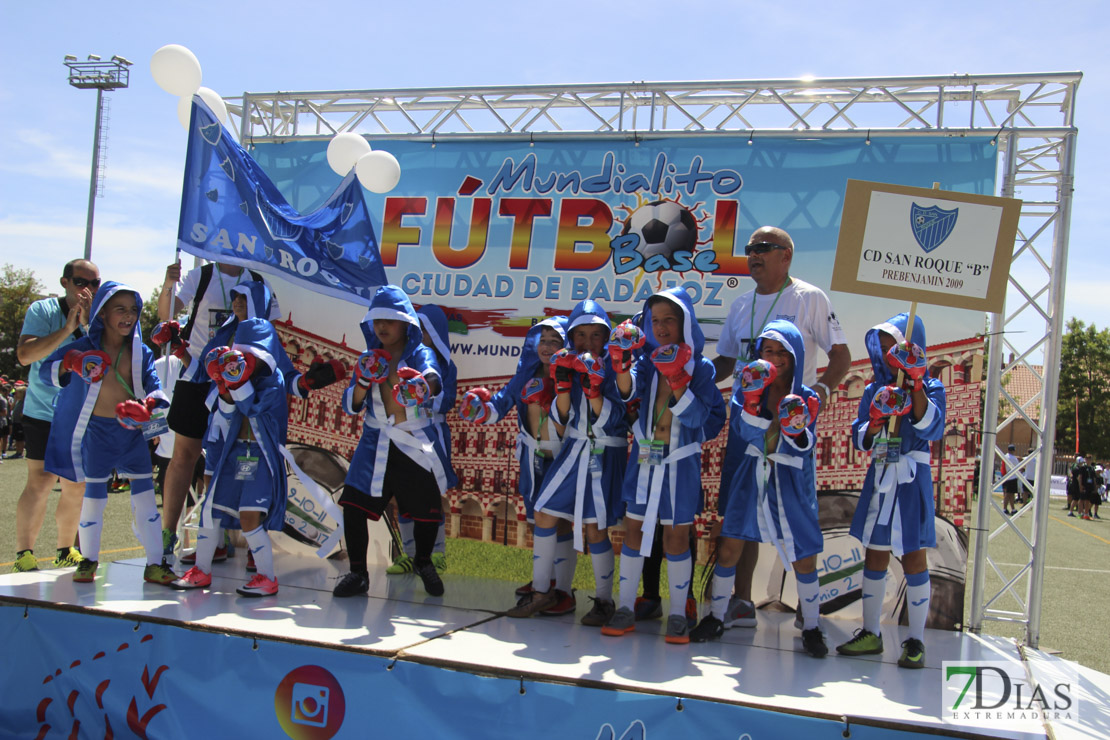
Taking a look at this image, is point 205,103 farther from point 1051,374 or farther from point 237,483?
point 1051,374

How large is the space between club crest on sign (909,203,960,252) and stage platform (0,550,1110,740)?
2167 mm

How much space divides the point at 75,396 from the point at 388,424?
1831 millimetres

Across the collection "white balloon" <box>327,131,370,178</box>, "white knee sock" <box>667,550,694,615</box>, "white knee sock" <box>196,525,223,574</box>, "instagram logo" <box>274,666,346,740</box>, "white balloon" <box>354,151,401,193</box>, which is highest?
"white balloon" <box>327,131,370,178</box>

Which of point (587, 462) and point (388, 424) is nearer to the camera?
point (587, 462)

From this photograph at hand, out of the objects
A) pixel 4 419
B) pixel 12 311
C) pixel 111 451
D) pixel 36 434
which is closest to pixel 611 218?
pixel 111 451

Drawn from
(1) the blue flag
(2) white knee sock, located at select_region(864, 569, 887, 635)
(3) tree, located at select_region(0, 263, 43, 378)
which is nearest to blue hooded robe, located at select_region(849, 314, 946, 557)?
(2) white knee sock, located at select_region(864, 569, 887, 635)

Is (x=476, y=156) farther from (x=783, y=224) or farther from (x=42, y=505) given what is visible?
(x=42, y=505)

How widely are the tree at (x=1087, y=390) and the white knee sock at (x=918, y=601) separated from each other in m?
35.2

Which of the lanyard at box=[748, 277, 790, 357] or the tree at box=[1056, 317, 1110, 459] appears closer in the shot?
the lanyard at box=[748, 277, 790, 357]

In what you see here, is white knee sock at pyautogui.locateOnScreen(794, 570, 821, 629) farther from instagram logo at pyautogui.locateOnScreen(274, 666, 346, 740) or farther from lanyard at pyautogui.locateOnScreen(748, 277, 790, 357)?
instagram logo at pyautogui.locateOnScreen(274, 666, 346, 740)

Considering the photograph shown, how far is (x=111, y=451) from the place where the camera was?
183 inches

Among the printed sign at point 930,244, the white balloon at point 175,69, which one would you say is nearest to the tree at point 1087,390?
the printed sign at point 930,244

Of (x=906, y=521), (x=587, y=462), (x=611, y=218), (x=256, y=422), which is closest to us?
(x=906, y=521)

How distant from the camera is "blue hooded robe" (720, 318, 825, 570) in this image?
3971mm
